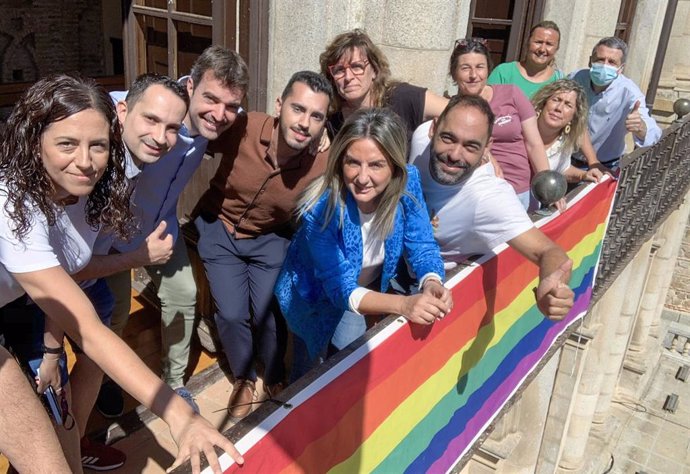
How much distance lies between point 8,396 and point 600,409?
12.6 m

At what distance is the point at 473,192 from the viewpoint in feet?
8.93

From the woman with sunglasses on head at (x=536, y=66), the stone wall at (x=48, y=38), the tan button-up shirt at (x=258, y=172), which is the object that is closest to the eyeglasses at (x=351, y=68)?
the tan button-up shirt at (x=258, y=172)

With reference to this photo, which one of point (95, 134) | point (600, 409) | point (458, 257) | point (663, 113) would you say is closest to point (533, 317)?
point (458, 257)

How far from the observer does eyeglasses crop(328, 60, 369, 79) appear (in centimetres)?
312

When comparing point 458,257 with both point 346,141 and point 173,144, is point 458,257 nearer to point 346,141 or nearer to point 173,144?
point 346,141

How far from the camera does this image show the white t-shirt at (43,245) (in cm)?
169

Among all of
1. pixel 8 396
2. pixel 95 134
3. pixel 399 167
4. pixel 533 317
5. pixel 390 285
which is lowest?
pixel 533 317

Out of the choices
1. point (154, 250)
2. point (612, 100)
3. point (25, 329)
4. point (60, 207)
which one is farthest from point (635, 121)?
point (25, 329)

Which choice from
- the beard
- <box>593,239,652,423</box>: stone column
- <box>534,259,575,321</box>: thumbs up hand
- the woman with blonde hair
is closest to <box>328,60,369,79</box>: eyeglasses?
the beard

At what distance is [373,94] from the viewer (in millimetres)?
3242

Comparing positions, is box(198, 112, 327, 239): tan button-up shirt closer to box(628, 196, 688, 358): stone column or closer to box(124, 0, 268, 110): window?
box(124, 0, 268, 110): window

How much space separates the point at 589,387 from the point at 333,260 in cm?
926

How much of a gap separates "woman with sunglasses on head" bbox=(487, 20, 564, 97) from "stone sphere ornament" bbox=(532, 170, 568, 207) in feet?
4.97

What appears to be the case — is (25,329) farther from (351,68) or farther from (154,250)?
(351,68)
